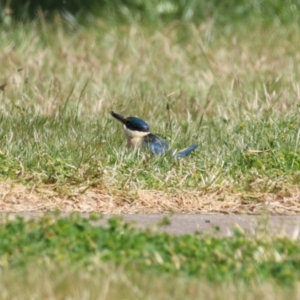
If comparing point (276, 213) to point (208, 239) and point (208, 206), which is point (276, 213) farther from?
point (208, 239)

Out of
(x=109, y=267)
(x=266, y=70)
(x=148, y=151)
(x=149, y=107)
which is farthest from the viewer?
(x=266, y=70)

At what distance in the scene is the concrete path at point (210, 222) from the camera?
5.74 m

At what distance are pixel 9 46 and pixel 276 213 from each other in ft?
15.5

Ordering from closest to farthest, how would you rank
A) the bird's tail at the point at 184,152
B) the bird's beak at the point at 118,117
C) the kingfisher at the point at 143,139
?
the bird's tail at the point at 184,152, the kingfisher at the point at 143,139, the bird's beak at the point at 118,117

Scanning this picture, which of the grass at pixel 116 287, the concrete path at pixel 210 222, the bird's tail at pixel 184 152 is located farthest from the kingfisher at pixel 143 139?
the grass at pixel 116 287

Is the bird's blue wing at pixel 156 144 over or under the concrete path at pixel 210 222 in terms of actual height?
over

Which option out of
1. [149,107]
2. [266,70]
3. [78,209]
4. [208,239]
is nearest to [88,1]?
[266,70]

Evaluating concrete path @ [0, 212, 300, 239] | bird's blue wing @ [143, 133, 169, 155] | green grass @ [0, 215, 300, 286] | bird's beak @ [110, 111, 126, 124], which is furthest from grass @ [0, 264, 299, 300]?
bird's beak @ [110, 111, 126, 124]

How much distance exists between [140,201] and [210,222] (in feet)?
1.84

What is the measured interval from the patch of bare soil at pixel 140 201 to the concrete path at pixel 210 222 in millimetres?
137

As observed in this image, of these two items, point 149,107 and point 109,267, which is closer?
point 109,267

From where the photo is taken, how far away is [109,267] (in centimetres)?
468

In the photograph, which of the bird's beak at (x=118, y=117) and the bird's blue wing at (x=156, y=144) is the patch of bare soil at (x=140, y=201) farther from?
the bird's beak at (x=118, y=117)

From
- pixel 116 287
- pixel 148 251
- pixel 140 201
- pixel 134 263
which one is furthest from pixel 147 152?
pixel 116 287
